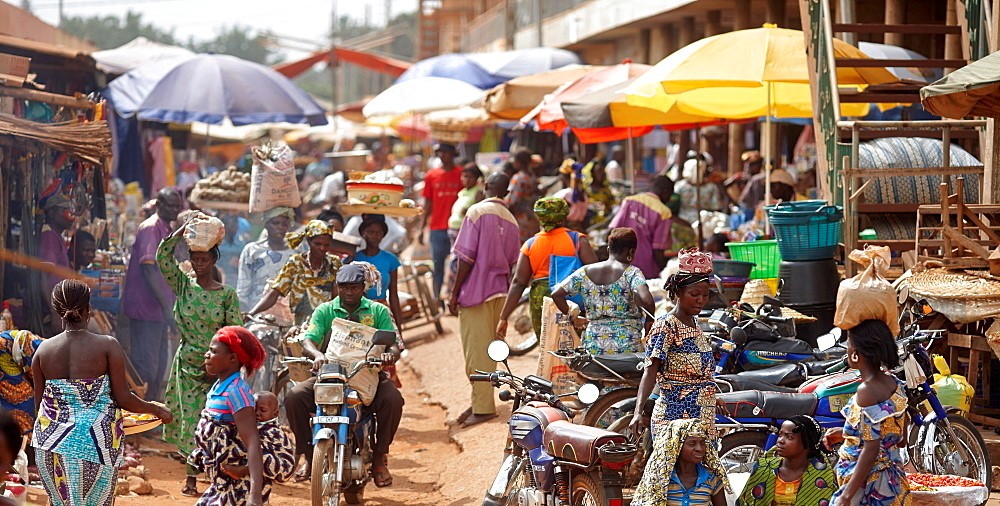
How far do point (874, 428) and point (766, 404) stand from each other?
1704 millimetres

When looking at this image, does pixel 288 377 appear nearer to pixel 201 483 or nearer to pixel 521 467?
pixel 201 483

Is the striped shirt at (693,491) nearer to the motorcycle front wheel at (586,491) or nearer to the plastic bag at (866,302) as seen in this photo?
the motorcycle front wheel at (586,491)

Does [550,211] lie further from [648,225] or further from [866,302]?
[866,302]

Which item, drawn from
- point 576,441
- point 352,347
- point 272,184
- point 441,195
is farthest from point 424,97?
point 576,441

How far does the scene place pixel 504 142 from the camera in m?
30.6

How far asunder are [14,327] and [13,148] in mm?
1281

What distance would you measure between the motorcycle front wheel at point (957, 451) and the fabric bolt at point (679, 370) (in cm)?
154

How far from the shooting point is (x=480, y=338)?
34.0 feet

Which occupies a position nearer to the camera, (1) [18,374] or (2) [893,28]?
(1) [18,374]

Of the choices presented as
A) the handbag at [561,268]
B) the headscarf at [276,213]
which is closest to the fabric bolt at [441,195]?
the headscarf at [276,213]

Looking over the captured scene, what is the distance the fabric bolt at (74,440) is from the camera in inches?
231

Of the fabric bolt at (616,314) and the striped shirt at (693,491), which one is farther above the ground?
the fabric bolt at (616,314)

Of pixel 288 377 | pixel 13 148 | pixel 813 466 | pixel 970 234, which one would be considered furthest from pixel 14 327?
pixel 970 234

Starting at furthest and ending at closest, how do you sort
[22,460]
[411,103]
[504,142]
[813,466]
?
[504,142] → [411,103] → [22,460] → [813,466]
